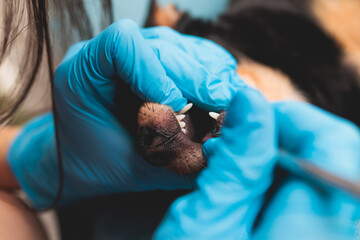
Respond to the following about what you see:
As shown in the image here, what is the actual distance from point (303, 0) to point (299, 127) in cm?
74

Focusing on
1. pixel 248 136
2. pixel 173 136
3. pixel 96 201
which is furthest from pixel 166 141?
pixel 96 201

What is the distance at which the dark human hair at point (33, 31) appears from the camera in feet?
1.20

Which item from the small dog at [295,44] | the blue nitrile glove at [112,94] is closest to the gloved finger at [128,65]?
the blue nitrile glove at [112,94]

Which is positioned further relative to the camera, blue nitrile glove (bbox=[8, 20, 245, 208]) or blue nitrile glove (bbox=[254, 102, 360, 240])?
blue nitrile glove (bbox=[8, 20, 245, 208])

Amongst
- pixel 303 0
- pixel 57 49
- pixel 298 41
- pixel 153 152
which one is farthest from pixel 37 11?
pixel 303 0

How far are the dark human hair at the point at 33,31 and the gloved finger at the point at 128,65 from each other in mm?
53

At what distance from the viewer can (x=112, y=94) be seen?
48cm

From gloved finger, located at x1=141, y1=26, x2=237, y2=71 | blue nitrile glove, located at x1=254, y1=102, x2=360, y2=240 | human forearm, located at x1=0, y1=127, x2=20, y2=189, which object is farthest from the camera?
human forearm, located at x1=0, y1=127, x2=20, y2=189

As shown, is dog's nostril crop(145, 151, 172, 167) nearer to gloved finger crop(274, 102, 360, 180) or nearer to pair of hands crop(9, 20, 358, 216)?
pair of hands crop(9, 20, 358, 216)

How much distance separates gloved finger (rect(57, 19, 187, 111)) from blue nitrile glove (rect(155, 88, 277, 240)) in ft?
0.42

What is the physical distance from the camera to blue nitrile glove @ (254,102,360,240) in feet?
0.98

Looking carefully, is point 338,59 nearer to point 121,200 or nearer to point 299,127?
point 299,127

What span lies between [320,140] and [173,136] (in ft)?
0.60

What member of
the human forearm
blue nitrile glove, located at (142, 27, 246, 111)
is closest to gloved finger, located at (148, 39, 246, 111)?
blue nitrile glove, located at (142, 27, 246, 111)
